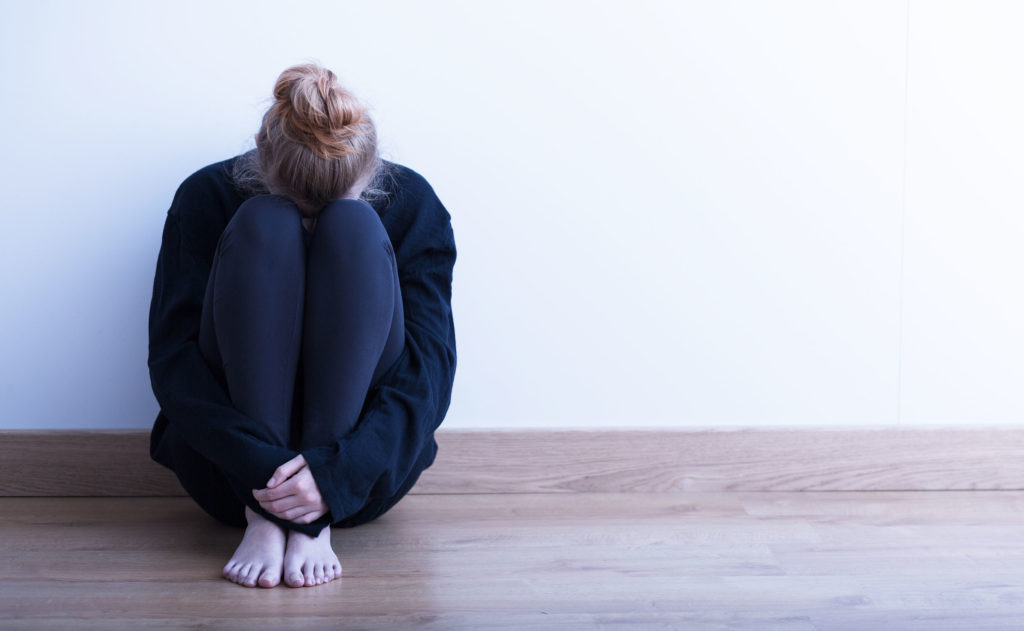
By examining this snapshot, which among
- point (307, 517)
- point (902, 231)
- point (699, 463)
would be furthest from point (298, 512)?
point (902, 231)

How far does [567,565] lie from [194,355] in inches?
21.0

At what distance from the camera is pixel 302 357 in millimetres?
1073

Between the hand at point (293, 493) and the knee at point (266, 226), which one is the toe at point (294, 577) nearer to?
the hand at point (293, 493)

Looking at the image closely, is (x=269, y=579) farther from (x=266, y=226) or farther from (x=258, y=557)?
(x=266, y=226)

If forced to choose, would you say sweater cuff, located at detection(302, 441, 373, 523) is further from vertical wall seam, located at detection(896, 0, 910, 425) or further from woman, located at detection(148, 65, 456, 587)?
vertical wall seam, located at detection(896, 0, 910, 425)

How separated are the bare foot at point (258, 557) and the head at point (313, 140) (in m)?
0.40

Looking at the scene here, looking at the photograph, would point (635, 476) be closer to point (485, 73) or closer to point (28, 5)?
point (485, 73)

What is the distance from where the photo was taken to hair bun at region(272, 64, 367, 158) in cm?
102

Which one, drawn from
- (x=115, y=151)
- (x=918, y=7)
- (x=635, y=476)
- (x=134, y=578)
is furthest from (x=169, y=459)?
(x=918, y=7)

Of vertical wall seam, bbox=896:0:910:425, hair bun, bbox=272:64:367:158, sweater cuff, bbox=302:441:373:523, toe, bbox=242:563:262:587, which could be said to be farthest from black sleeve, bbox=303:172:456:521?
vertical wall seam, bbox=896:0:910:425

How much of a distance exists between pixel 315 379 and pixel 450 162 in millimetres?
497

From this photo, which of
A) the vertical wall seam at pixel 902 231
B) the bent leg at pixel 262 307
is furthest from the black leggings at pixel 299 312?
the vertical wall seam at pixel 902 231

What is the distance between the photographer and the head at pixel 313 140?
1028mm

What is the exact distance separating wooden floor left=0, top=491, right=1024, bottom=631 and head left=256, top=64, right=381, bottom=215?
0.47 meters
